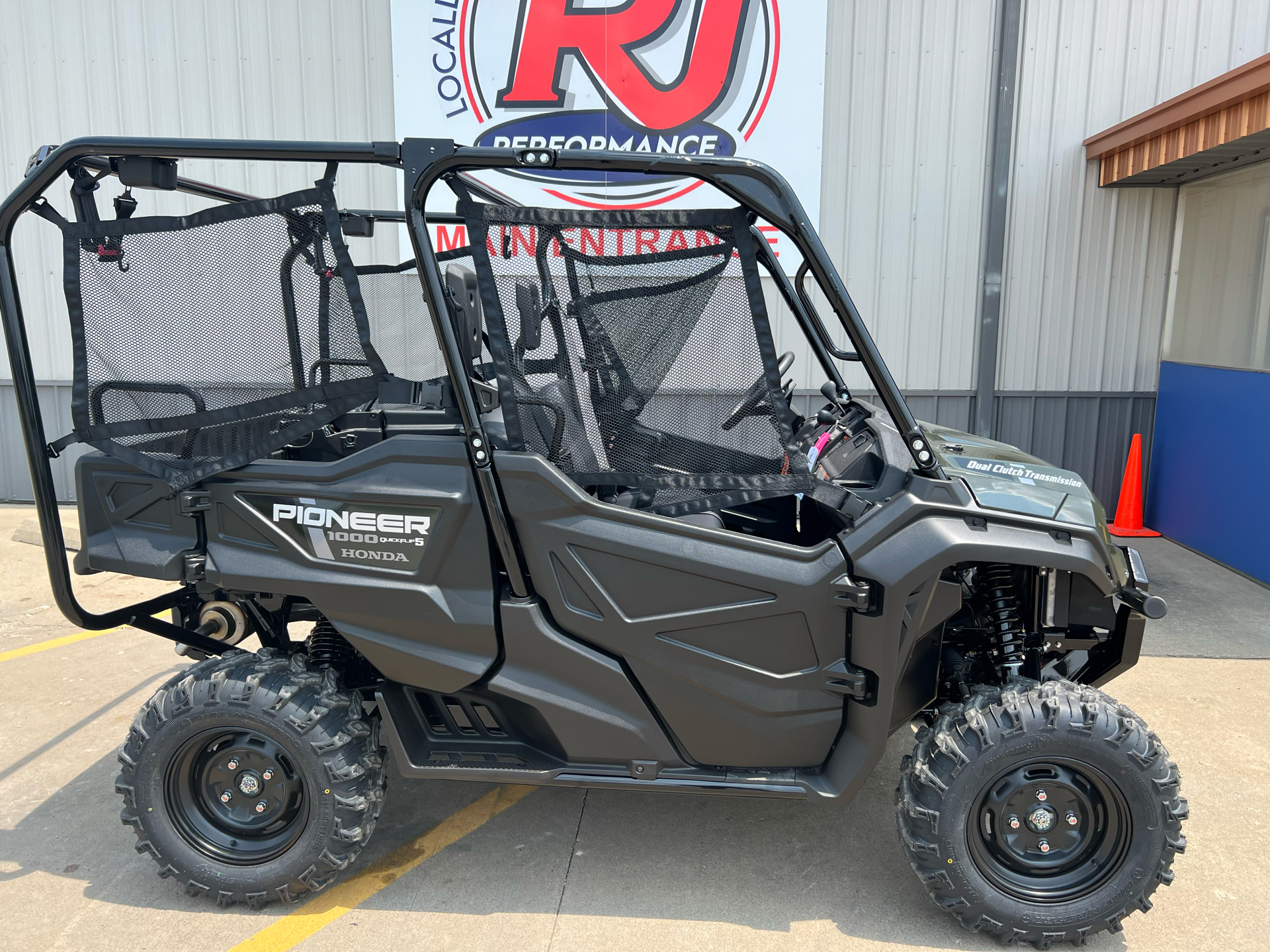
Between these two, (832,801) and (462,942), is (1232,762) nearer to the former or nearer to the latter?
(832,801)

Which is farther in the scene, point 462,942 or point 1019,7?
point 1019,7

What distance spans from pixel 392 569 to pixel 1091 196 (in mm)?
6602

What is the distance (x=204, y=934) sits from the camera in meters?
2.51

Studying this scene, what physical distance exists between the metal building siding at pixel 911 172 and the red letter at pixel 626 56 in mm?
884

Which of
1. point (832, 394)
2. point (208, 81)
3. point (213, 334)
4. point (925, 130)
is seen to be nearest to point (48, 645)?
point (213, 334)

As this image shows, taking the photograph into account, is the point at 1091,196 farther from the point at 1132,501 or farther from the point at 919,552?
the point at 919,552

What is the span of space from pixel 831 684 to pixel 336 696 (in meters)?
1.47

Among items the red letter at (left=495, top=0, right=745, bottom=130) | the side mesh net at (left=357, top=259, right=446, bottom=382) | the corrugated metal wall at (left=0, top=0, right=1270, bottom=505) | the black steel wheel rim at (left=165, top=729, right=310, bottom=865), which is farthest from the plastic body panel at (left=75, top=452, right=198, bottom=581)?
the red letter at (left=495, top=0, right=745, bottom=130)

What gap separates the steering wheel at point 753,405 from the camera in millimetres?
2318

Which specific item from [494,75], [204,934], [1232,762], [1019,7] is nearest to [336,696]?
[204,934]

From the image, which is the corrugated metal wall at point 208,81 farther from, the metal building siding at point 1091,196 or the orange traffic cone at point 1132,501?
the orange traffic cone at point 1132,501

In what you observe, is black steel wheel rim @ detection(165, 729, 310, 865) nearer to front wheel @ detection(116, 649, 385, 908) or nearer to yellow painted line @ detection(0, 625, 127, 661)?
front wheel @ detection(116, 649, 385, 908)

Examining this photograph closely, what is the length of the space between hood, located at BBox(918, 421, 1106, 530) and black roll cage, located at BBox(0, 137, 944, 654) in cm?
23

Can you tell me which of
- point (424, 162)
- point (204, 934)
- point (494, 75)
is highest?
point (494, 75)
